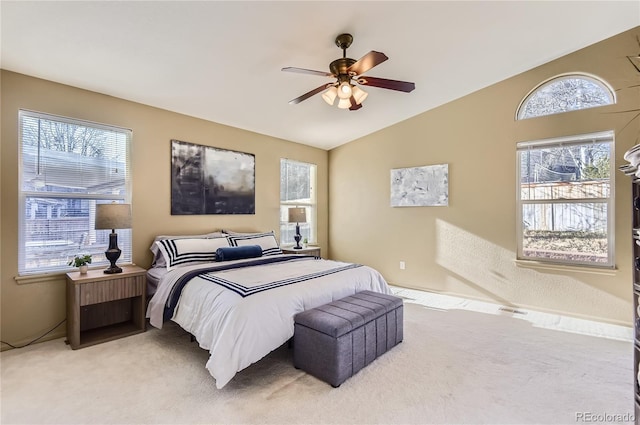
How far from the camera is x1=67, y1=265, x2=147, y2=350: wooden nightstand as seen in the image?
9.11ft

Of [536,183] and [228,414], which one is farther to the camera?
[536,183]

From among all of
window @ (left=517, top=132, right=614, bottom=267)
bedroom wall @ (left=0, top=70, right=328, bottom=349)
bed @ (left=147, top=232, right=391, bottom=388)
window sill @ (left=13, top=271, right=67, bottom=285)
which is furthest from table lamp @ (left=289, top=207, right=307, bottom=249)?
window @ (left=517, top=132, right=614, bottom=267)

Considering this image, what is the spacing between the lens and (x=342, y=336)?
7.26 ft

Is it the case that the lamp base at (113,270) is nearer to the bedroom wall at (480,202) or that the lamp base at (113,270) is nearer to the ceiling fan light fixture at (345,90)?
the ceiling fan light fixture at (345,90)

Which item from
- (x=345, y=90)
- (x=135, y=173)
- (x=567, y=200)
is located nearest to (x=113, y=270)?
(x=135, y=173)

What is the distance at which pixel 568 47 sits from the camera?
3.44 m

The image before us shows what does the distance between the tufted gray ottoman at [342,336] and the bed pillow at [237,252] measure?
146 centimetres

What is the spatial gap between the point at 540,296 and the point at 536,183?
4.71 ft

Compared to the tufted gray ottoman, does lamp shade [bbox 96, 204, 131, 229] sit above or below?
above

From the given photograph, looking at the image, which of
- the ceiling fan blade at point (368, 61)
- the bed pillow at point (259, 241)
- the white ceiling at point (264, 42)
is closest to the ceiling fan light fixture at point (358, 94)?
the ceiling fan blade at point (368, 61)

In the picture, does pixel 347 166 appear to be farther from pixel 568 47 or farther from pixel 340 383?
pixel 340 383

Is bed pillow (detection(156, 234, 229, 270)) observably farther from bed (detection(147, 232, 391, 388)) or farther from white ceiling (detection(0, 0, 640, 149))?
white ceiling (detection(0, 0, 640, 149))

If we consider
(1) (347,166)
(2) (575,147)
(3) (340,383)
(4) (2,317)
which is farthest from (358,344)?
(1) (347,166)

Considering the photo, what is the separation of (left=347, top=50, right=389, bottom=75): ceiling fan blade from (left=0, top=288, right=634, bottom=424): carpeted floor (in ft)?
7.86
